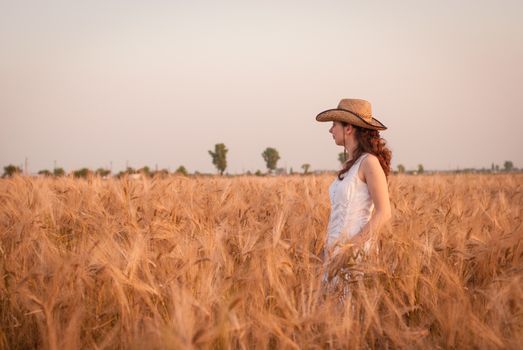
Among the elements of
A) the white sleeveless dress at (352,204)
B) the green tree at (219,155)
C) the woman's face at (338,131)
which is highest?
the green tree at (219,155)

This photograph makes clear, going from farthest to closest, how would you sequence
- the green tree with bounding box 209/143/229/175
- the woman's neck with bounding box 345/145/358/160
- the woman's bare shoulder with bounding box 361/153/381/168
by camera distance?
the green tree with bounding box 209/143/229/175
the woman's neck with bounding box 345/145/358/160
the woman's bare shoulder with bounding box 361/153/381/168

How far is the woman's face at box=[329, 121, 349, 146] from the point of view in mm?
3084

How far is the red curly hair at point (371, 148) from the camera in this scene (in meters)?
2.98

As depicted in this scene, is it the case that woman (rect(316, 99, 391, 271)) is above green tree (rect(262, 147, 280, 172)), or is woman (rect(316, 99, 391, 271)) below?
below

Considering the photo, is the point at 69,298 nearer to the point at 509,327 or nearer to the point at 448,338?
the point at 448,338

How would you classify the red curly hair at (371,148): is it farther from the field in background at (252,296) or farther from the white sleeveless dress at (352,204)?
the field in background at (252,296)

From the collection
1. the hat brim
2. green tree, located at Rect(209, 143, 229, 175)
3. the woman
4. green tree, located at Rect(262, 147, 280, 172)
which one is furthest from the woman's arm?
green tree, located at Rect(262, 147, 280, 172)

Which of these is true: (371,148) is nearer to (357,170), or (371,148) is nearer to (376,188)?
(357,170)

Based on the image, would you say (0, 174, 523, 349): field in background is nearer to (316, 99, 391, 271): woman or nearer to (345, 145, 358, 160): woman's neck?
(316, 99, 391, 271): woman

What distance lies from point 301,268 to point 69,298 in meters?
1.03

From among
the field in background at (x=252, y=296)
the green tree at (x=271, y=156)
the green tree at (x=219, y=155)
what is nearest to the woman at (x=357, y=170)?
the field in background at (x=252, y=296)

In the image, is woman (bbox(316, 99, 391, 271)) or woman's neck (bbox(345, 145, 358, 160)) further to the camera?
woman's neck (bbox(345, 145, 358, 160))

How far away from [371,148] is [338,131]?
0.89 ft

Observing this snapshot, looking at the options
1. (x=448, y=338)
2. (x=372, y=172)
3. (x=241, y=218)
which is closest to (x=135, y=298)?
(x=448, y=338)
